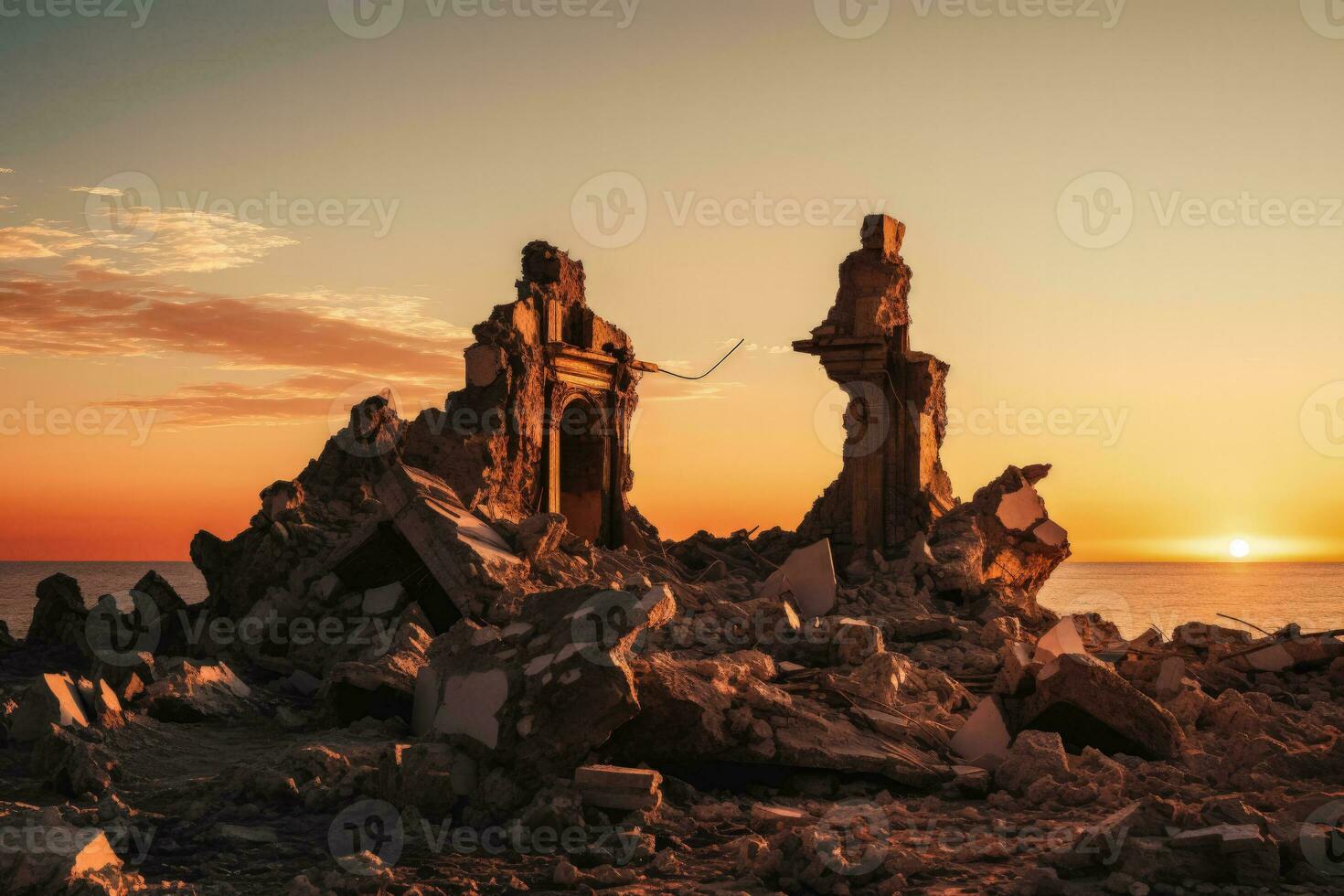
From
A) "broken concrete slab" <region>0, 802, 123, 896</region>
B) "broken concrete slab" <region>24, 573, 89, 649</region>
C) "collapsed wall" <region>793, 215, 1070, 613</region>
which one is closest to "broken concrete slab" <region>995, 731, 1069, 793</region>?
"broken concrete slab" <region>0, 802, 123, 896</region>

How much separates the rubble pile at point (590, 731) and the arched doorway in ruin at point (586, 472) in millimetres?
4984

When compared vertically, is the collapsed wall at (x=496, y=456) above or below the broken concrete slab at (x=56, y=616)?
above

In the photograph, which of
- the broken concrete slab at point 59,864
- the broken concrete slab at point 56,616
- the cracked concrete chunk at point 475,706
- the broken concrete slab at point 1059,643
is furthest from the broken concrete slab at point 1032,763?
the broken concrete slab at point 56,616

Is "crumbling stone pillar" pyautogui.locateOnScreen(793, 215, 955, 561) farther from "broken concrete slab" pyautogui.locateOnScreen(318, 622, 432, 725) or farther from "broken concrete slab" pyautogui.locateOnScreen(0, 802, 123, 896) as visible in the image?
"broken concrete slab" pyautogui.locateOnScreen(0, 802, 123, 896)

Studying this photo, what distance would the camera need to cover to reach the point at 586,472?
19.4 m

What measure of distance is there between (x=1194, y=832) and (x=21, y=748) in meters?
7.49

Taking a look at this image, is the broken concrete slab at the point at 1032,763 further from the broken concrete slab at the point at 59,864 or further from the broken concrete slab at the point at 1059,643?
the broken concrete slab at the point at 59,864

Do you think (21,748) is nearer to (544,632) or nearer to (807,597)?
(544,632)

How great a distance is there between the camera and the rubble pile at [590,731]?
5.55 metres

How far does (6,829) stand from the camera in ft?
18.4

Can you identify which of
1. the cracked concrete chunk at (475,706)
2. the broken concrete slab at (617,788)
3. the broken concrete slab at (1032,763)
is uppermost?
the cracked concrete chunk at (475,706)

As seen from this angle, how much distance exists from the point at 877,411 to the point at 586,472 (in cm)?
495

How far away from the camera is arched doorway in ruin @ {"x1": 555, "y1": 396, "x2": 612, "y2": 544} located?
1914 cm

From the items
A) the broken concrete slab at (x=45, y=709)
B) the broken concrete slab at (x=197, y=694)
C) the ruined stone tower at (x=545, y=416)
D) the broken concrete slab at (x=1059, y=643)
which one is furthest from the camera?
the ruined stone tower at (x=545, y=416)
